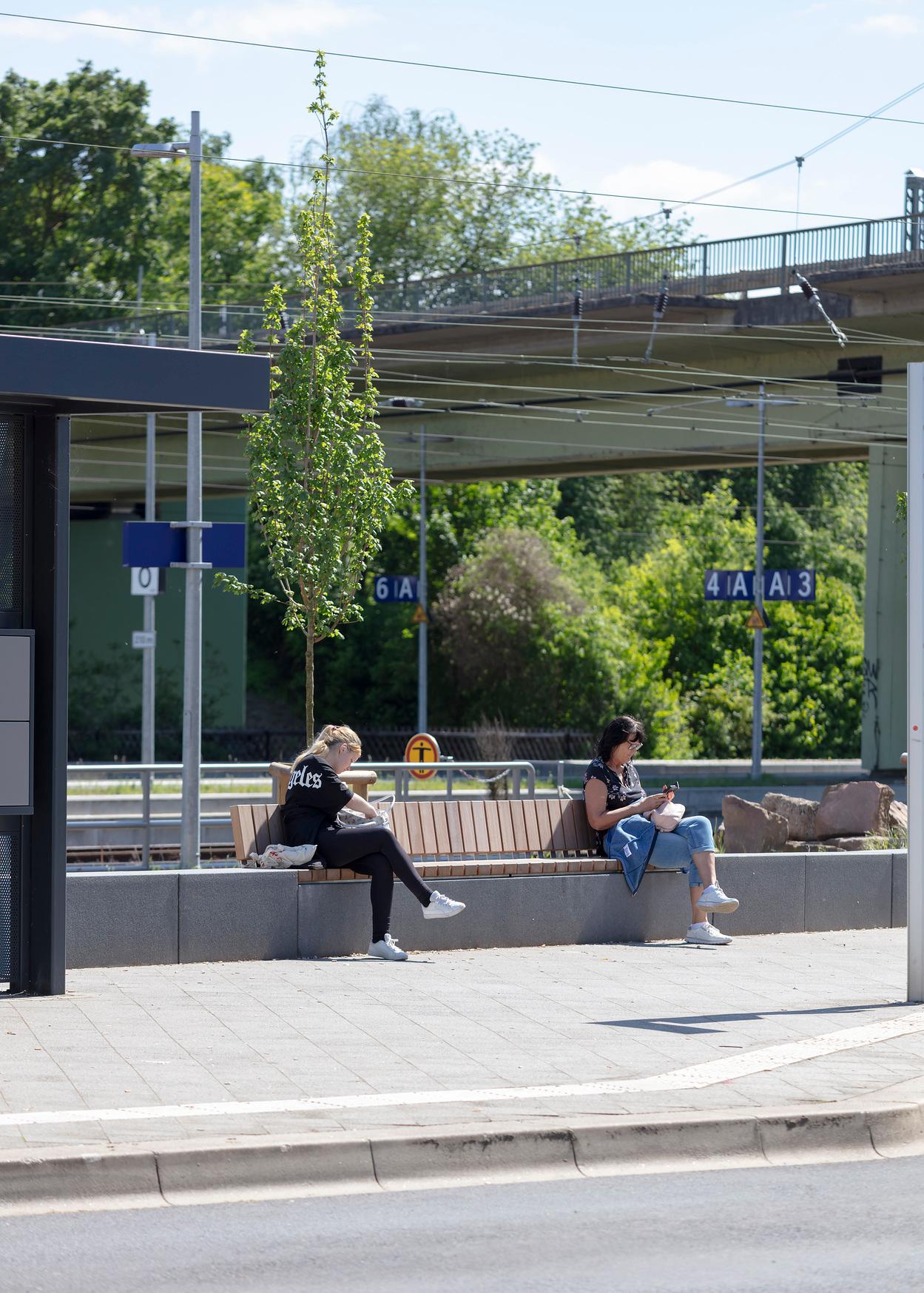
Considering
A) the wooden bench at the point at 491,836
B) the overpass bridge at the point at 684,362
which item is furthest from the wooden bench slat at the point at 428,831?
the overpass bridge at the point at 684,362

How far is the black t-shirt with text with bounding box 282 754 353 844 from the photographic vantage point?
1030cm

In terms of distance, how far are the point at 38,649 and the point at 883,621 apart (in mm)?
26459

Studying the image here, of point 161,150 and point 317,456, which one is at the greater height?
point 161,150

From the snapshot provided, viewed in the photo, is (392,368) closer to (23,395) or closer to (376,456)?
(376,456)

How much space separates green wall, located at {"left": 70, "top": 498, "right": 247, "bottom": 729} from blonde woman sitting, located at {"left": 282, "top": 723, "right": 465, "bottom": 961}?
118 feet

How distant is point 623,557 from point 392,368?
28120mm

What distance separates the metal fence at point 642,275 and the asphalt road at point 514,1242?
73.2 ft

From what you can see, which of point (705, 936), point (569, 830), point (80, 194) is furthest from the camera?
point (80, 194)

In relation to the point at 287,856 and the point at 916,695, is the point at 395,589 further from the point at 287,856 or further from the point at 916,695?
the point at 916,695

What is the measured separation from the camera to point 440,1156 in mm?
6148

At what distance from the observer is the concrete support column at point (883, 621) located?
108 ft

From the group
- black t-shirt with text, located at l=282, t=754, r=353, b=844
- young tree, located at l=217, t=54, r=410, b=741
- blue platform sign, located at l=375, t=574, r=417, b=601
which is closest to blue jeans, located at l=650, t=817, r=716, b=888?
black t-shirt with text, located at l=282, t=754, r=353, b=844

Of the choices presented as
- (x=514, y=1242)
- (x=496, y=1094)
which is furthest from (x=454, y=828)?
(x=514, y=1242)

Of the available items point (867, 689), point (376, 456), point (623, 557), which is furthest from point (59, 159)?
point (376, 456)
